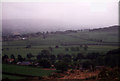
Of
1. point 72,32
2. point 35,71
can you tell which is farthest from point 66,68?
point 72,32

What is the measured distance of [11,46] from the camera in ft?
32.1

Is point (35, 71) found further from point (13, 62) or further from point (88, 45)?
point (88, 45)

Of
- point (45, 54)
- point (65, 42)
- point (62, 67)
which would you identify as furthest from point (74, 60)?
point (65, 42)

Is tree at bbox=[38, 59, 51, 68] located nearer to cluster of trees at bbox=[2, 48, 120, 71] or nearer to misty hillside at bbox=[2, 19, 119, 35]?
cluster of trees at bbox=[2, 48, 120, 71]

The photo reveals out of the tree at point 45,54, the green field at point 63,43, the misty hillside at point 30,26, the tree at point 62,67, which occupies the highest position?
the misty hillside at point 30,26

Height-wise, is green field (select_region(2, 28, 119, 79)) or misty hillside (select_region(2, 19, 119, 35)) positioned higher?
misty hillside (select_region(2, 19, 119, 35))

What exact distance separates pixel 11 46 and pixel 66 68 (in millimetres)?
4919

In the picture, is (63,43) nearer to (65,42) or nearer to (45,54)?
(65,42)

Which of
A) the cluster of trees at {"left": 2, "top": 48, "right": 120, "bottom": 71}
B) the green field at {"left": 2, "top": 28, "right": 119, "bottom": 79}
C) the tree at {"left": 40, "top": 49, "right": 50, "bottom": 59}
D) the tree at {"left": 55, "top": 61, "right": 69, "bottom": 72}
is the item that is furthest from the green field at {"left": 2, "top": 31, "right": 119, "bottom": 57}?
the tree at {"left": 55, "top": 61, "right": 69, "bottom": 72}

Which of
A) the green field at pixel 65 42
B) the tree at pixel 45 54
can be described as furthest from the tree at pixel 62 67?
the green field at pixel 65 42

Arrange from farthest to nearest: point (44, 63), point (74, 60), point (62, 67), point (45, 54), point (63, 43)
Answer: point (63, 43) < point (45, 54) < point (74, 60) < point (44, 63) < point (62, 67)

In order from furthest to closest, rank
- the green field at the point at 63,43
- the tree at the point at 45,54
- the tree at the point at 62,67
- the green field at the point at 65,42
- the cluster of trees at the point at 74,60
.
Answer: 1. the green field at the point at 65,42
2. the green field at the point at 63,43
3. the tree at the point at 45,54
4. the cluster of trees at the point at 74,60
5. the tree at the point at 62,67

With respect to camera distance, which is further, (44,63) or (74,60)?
(74,60)

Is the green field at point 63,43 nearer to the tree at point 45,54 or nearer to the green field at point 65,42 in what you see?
the green field at point 65,42
